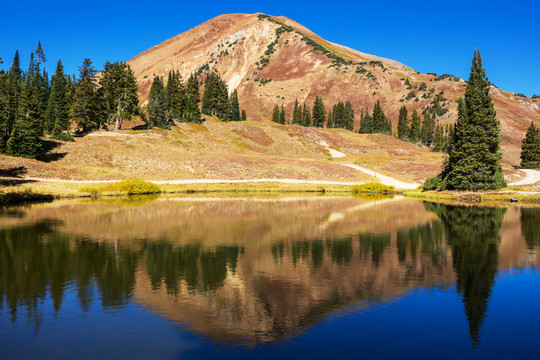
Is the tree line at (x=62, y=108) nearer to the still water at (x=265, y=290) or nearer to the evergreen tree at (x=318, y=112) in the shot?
the still water at (x=265, y=290)

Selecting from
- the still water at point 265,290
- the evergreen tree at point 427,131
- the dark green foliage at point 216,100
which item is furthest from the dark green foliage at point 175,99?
the evergreen tree at point 427,131

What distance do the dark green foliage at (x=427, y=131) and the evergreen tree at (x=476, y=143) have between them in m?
115

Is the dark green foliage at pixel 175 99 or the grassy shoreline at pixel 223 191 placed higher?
the dark green foliage at pixel 175 99

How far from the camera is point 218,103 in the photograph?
15750cm

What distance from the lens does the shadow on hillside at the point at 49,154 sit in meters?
70.5

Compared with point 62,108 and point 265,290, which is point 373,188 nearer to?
point 265,290

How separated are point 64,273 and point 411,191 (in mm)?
62035

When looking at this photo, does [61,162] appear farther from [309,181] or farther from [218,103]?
[218,103]

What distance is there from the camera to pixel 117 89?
97938mm

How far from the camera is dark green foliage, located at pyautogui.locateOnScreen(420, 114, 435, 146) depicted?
175750 mm

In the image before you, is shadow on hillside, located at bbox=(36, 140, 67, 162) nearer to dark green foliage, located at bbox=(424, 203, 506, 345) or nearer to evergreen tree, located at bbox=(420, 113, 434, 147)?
dark green foliage, located at bbox=(424, 203, 506, 345)

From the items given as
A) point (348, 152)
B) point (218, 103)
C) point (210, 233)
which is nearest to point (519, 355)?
point (210, 233)

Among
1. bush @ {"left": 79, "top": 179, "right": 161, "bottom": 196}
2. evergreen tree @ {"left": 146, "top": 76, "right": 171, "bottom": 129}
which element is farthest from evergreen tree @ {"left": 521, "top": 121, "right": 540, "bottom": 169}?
evergreen tree @ {"left": 146, "top": 76, "right": 171, "bottom": 129}

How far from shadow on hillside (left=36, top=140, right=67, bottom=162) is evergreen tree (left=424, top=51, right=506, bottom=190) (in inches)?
2694
